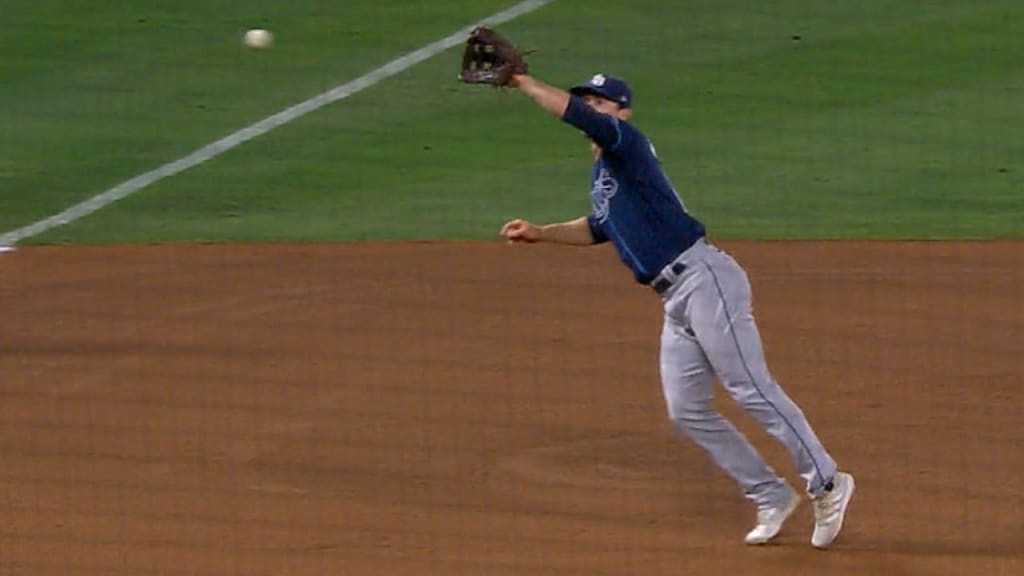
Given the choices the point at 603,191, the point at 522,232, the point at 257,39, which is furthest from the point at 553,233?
the point at 257,39

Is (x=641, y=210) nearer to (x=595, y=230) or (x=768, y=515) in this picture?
(x=595, y=230)

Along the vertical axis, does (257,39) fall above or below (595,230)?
below

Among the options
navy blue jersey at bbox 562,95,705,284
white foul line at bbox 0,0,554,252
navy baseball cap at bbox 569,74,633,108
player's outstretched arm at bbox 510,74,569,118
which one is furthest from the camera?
white foul line at bbox 0,0,554,252

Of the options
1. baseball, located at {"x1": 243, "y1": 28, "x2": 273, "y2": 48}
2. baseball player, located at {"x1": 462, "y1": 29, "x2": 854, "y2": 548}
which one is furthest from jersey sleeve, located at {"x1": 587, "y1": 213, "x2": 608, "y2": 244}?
baseball, located at {"x1": 243, "y1": 28, "x2": 273, "y2": 48}

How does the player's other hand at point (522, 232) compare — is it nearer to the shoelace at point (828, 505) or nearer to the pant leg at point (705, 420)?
the pant leg at point (705, 420)

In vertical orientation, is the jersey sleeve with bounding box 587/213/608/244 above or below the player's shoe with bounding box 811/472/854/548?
above

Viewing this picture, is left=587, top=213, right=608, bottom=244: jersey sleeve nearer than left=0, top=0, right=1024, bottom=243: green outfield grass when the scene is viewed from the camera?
Yes

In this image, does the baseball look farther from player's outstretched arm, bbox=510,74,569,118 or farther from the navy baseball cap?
player's outstretched arm, bbox=510,74,569,118
